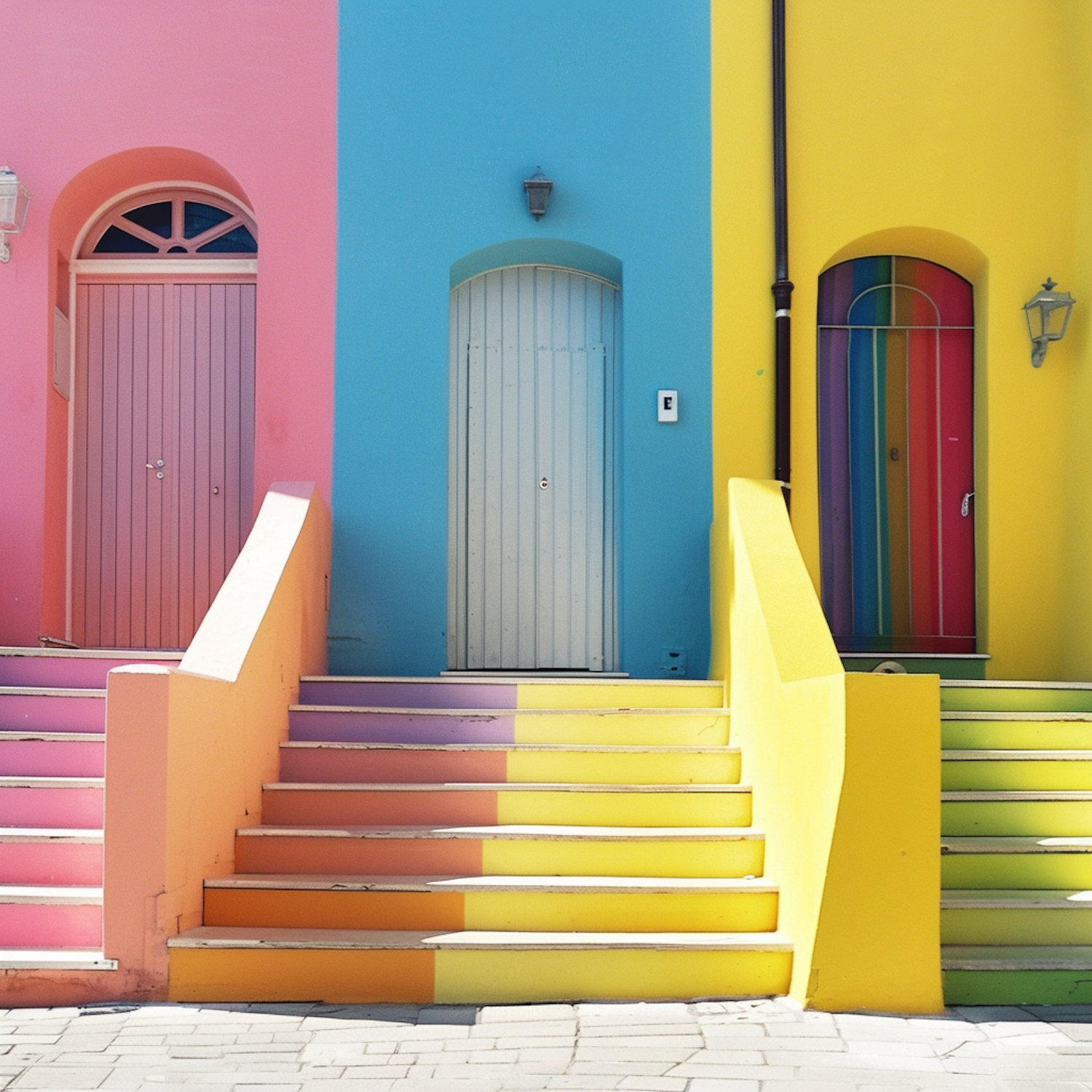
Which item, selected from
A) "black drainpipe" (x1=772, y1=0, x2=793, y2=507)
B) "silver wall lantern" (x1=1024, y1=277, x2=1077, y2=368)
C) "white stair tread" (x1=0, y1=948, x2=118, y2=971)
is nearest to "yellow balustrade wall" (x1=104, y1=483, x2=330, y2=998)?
"white stair tread" (x1=0, y1=948, x2=118, y2=971)

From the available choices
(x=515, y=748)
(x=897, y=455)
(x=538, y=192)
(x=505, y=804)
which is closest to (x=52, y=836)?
(x=505, y=804)

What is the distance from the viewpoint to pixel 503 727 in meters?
6.59

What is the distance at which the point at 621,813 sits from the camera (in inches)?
241

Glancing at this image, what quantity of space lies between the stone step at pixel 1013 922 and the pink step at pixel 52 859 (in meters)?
3.32

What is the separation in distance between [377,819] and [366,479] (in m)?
2.33

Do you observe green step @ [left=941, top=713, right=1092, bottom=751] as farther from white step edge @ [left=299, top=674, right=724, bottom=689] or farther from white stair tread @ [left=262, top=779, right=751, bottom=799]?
white step edge @ [left=299, top=674, right=724, bottom=689]

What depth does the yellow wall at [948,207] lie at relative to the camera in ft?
25.9

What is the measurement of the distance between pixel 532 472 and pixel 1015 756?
3.15 metres

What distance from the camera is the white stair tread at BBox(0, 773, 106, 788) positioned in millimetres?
5910

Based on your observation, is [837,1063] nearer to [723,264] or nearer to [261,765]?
[261,765]

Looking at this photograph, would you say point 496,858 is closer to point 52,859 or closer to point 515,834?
point 515,834

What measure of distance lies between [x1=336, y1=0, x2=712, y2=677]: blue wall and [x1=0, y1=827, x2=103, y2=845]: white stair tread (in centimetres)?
220

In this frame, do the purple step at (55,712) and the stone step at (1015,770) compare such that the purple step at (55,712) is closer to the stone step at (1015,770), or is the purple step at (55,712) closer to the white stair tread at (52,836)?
Result: the white stair tread at (52,836)

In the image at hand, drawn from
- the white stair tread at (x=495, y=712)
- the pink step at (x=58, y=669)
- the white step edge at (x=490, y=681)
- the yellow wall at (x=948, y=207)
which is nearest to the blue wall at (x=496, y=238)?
the yellow wall at (x=948, y=207)
